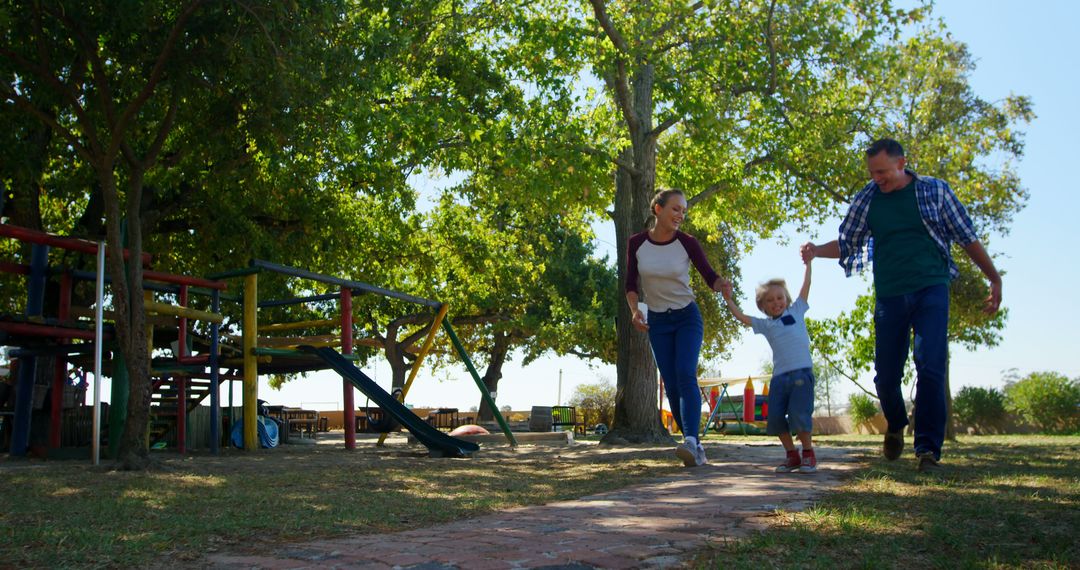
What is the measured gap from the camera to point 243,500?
515 cm

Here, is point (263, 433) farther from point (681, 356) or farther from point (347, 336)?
point (681, 356)

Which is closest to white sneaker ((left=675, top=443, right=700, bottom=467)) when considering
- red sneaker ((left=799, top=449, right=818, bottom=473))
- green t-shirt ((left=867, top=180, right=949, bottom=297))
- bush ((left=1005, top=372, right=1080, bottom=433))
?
red sneaker ((left=799, top=449, right=818, bottom=473))

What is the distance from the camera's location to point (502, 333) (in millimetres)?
39031

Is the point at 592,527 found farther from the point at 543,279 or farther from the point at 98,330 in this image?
the point at 543,279

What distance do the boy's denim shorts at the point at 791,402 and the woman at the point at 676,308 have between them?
1.74ft

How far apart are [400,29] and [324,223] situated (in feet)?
13.3

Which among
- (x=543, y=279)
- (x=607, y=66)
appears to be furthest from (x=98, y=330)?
(x=543, y=279)

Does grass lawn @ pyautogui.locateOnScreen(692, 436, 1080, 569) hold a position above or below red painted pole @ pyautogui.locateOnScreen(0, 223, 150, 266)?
below

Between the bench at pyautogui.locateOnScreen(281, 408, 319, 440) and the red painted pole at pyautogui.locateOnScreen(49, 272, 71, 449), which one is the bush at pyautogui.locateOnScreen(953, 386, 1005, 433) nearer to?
the bench at pyautogui.locateOnScreen(281, 408, 319, 440)

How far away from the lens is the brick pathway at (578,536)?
3.07 metres

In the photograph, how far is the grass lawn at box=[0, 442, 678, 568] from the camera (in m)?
3.57

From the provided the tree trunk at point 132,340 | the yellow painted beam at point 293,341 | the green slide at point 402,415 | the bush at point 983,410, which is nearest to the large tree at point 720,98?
the green slide at point 402,415

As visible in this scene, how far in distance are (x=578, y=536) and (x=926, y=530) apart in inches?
51.0

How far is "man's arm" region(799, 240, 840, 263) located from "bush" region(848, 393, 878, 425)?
22783mm
